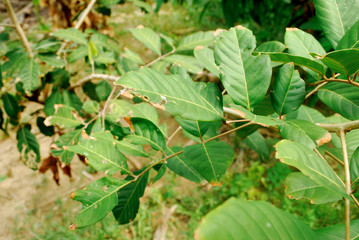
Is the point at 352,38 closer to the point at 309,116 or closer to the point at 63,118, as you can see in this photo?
the point at 309,116

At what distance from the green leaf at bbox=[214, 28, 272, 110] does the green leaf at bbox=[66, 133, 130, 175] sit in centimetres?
29

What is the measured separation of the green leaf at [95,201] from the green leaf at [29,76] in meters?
0.70

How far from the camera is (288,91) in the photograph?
514 mm

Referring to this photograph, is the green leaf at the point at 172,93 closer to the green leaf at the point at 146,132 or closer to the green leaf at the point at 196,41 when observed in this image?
the green leaf at the point at 146,132

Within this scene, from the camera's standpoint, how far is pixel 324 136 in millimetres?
448

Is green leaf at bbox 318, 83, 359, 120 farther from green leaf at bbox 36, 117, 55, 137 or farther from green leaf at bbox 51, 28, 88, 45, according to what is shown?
green leaf at bbox 36, 117, 55, 137

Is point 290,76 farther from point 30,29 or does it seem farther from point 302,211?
point 30,29

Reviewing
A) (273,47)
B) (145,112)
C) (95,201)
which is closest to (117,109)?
(145,112)

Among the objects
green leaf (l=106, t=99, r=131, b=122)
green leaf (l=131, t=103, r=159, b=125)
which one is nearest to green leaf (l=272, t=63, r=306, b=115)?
green leaf (l=131, t=103, r=159, b=125)

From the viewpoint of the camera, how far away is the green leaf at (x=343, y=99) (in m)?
0.58

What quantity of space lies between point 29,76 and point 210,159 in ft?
2.86

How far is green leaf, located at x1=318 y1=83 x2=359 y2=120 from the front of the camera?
1.89 feet

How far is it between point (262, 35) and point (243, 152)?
3.54 feet

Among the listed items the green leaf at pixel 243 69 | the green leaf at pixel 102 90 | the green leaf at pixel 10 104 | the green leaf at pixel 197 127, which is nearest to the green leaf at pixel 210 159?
the green leaf at pixel 197 127
